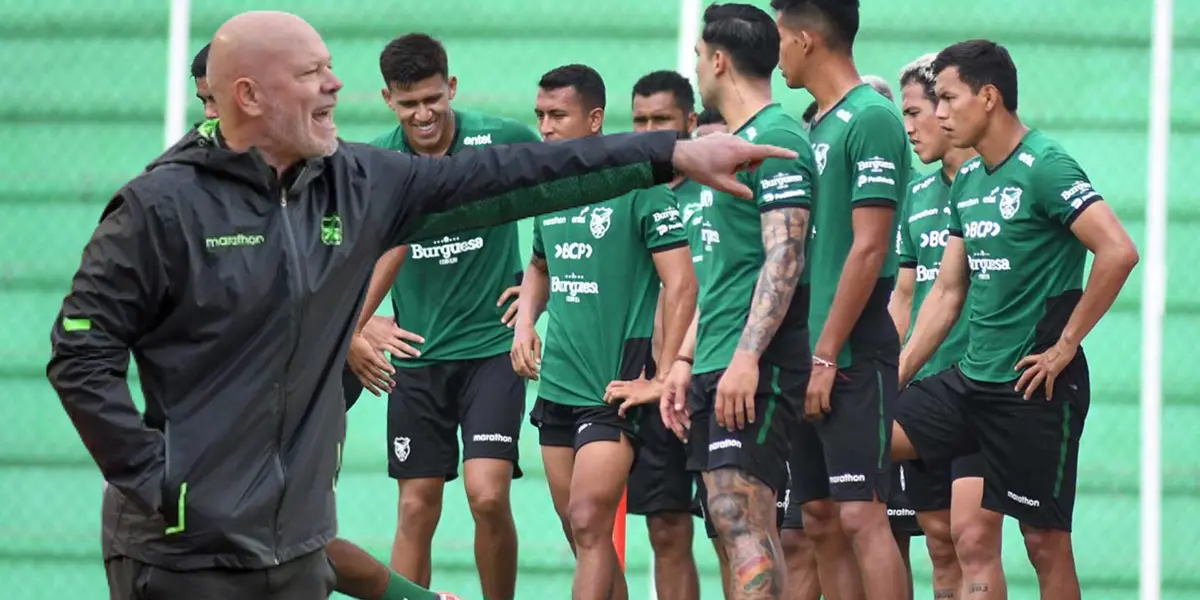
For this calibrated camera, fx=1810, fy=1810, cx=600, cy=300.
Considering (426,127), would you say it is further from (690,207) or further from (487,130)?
(690,207)

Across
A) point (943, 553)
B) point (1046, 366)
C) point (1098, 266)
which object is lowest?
point (943, 553)

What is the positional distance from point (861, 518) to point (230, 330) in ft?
8.84

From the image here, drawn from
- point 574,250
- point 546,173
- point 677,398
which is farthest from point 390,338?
point 546,173

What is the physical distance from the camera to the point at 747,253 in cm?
570

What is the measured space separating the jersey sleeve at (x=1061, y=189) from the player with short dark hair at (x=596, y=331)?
1.29 m

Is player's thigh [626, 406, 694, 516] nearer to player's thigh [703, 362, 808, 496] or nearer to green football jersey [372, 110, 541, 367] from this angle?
green football jersey [372, 110, 541, 367]

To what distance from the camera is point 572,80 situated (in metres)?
6.95

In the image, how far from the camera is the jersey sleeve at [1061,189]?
614 centimetres

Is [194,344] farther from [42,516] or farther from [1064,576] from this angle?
[42,516]

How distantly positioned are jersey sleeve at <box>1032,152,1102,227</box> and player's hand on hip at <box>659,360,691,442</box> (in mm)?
1351

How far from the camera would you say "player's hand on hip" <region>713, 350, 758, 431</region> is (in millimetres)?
5441

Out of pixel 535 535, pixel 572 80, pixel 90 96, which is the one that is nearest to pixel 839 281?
pixel 572 80

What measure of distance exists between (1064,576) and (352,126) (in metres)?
5.26

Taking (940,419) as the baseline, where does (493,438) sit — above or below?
below
